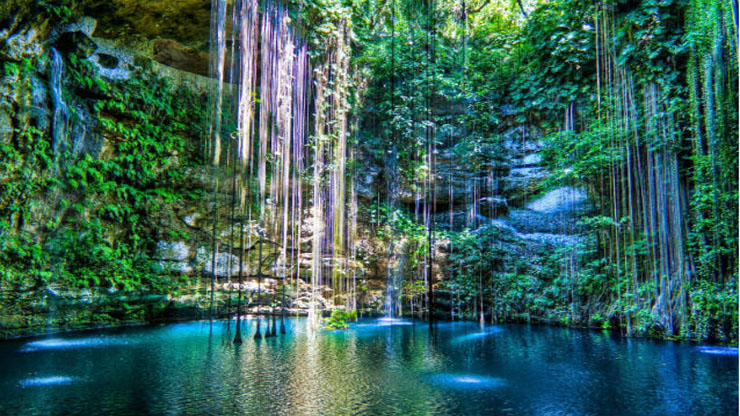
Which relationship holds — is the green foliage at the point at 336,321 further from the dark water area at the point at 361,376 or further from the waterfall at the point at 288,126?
the dark water area at the point at 361,376

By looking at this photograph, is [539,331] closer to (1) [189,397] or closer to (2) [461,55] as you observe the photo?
(1) [189,397]

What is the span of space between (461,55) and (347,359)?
8390 millimetres

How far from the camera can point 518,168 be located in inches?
388

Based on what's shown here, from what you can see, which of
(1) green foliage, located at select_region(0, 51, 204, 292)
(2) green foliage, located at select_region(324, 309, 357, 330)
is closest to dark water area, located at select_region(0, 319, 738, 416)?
(2) green foliage, located at select_region(324, 309, 357, 330)

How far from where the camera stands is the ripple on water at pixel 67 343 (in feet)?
17.4

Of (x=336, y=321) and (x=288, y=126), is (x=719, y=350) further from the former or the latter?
(x=288, y=126)

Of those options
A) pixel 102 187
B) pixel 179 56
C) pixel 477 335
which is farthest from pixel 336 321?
pixel 179 56

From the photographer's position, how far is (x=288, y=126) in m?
7.51

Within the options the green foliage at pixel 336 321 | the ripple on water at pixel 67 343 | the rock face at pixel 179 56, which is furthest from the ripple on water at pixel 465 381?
the rock face at pixel 179 56

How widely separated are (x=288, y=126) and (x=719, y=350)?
6.87 m

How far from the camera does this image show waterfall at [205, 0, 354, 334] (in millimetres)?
7172

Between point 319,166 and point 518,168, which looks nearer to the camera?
point 319,166

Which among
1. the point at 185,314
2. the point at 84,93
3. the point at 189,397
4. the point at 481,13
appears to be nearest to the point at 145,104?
the point at 84,93

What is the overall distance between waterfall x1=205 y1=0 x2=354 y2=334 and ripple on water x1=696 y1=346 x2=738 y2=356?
526 centimetres
